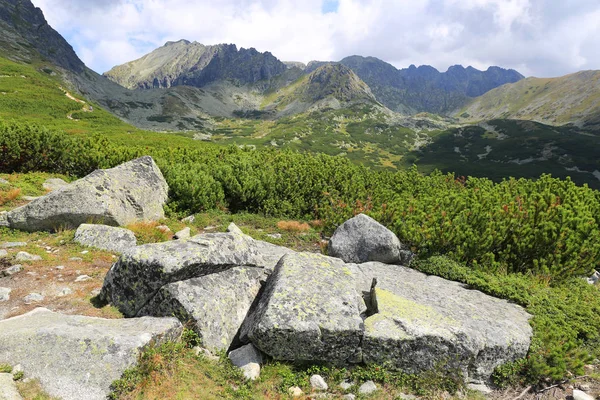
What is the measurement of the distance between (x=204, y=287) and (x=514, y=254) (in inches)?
425

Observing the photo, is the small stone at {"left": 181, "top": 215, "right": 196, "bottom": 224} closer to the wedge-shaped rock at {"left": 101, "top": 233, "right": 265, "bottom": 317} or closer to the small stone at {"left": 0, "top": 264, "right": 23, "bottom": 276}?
the small stone at {"left": 0, "top": 264, "right": 23, "bottom": 276}

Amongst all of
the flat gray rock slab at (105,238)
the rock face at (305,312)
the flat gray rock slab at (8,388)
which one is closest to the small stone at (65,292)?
the rock face at (305,312)

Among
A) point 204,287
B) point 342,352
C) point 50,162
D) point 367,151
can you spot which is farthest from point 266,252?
point 367,151

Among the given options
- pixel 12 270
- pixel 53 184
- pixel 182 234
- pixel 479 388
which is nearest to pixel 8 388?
pixel 12 270

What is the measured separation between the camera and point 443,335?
6734mm

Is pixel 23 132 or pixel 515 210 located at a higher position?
pixel 23 132

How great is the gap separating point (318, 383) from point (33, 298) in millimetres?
6734

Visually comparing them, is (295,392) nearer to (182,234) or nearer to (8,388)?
(8,388)

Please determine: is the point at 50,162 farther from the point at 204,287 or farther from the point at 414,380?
the point at 414,380

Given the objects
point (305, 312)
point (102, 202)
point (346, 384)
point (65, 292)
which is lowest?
point (346, 384)

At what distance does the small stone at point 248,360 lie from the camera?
252 inches

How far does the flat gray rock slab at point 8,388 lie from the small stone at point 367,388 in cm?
560

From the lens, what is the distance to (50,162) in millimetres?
19500

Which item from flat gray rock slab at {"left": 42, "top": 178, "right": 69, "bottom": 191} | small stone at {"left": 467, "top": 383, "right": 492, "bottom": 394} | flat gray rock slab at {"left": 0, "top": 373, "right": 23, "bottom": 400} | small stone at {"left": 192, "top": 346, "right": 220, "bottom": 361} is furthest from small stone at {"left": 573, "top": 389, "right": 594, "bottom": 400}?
flat gray rock slab at {"left": 42, "top": 178, "right": 69, "bottom": 191}
